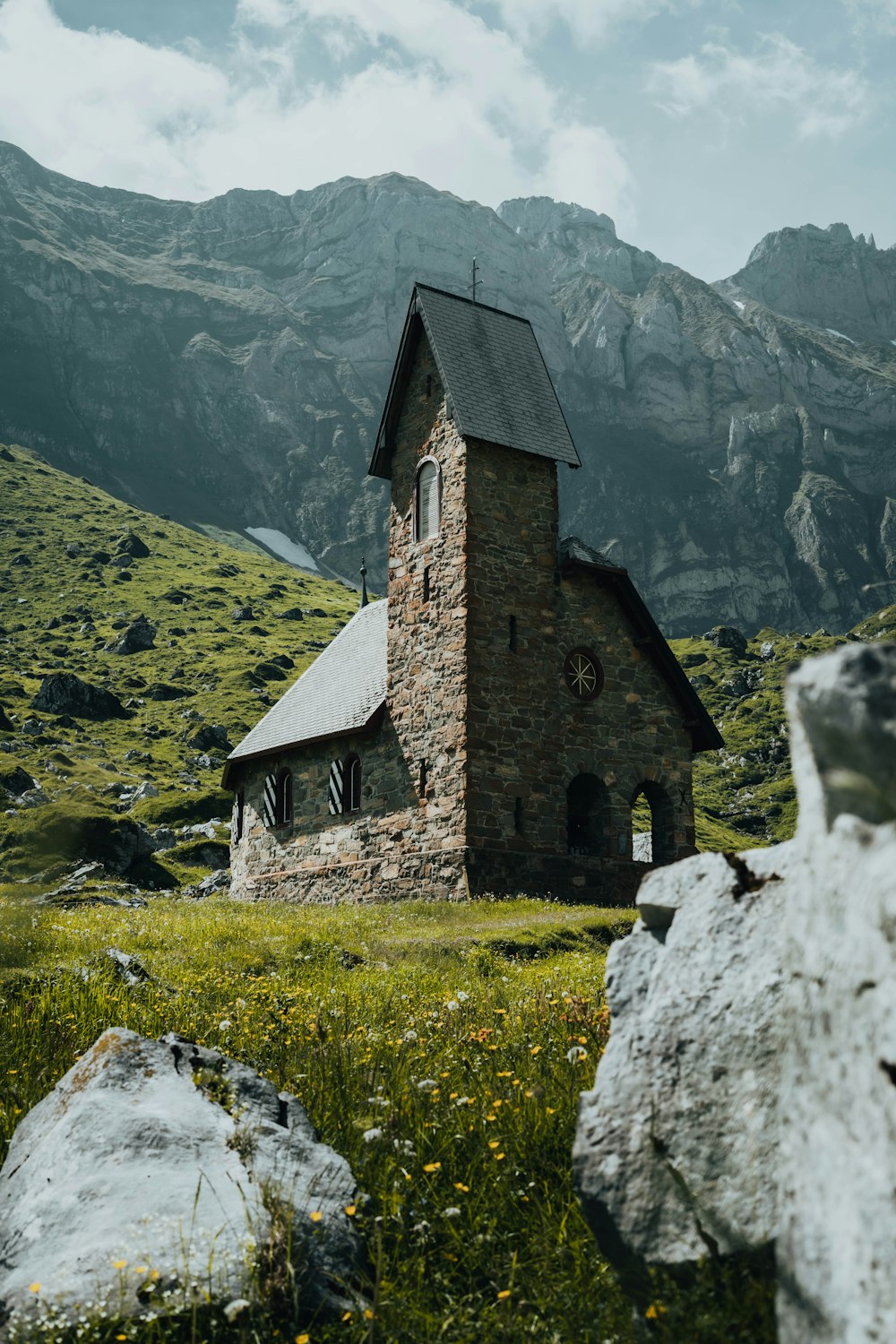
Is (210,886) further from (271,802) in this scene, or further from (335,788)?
(335,788)

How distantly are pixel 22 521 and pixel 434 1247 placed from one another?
450 ft

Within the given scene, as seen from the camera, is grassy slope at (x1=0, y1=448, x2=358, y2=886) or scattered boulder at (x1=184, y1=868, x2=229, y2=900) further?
grassy slope at (x1=0, y1=448, x2=358, y2=886)

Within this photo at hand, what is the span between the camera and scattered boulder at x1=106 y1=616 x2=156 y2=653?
102812 millimetres

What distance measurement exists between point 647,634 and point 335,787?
9.60 meters

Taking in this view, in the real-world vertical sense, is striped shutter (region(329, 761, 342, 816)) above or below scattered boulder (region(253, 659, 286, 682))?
below

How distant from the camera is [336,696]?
116 feet

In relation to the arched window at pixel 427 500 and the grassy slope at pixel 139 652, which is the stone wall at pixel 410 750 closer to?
the arched window at pixel 427 500

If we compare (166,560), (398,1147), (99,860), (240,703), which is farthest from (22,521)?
(398,1147)

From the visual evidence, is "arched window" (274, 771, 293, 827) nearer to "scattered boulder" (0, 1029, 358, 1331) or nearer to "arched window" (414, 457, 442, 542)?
"arched window" (414, 457, 442, 542)

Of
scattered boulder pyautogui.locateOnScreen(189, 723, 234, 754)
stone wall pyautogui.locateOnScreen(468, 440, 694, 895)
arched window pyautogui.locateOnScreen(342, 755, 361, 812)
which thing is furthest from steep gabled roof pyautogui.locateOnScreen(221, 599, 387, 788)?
scattered boulder pyautogui.locateOnScreen(189, 723, 234, 754)

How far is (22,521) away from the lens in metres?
133

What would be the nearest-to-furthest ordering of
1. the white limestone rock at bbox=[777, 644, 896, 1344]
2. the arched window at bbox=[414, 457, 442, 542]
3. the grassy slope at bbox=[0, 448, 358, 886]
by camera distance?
the white limestone rock at bbox=[777, 644, 896, 1344]
the arched window at bbox=[414, 457, 442, 542]
the grassy slope at bbox=[0, 448, 358, 886]

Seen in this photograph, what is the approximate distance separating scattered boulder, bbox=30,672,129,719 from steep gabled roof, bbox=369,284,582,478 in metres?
53.8

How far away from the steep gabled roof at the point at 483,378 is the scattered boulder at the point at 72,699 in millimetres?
53826
